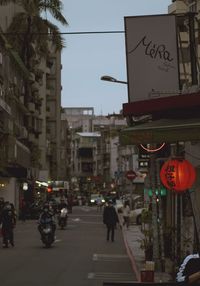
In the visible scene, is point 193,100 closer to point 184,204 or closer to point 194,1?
point 184,204

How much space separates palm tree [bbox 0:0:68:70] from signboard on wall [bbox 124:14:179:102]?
36735 millimetres

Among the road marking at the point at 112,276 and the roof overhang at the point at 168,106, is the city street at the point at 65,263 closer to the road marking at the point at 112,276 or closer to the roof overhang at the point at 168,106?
the road marking at the point at 112,276

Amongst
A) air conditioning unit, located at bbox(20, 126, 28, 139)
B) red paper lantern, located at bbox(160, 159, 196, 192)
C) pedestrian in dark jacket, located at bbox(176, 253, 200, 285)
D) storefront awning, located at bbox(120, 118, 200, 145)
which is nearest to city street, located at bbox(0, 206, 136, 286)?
red paper lantern, located at bbox(160, 159, 196, 192)

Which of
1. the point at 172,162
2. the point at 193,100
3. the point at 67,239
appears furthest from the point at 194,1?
the point at 193,100

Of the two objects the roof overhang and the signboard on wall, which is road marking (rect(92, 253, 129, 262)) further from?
the roof overhang

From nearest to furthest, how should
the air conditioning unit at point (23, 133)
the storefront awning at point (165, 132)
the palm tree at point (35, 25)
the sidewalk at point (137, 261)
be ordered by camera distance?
the storefront awning at point (165, 132) < the sidewalk at point (137, 261) < the palm tree at point (35, 25) < the air conditioning unit at point (23, 133)

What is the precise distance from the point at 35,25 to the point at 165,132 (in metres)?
45.5

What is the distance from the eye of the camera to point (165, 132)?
32.6 feet

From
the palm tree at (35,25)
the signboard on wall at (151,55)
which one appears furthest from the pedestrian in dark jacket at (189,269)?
the palm tree at (35,25)

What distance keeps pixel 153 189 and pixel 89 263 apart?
169 inches

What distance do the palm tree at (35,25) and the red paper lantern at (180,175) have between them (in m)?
38.6

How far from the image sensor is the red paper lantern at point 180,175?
12820 millimetres

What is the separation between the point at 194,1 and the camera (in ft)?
111

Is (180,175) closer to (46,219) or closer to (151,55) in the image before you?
(151,55)
